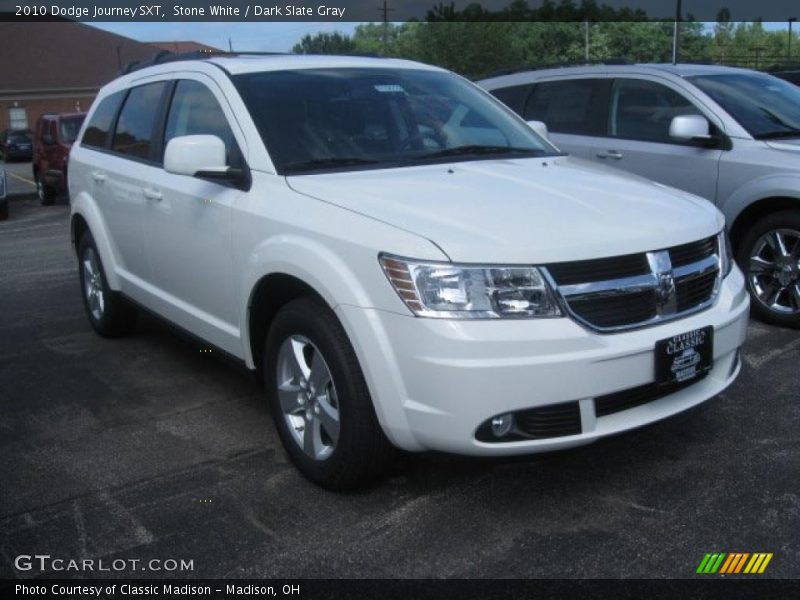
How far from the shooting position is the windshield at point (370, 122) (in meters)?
3.98

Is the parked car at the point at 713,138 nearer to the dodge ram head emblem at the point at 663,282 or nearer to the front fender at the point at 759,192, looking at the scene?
the front fender at the point at 759,192

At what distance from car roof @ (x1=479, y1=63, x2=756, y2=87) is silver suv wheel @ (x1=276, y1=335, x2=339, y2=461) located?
435cm

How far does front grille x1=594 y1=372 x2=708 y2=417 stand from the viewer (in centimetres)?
308

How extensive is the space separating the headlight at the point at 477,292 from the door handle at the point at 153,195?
85.3 inches

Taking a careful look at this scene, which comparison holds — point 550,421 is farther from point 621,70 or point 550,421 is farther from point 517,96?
point 517,96

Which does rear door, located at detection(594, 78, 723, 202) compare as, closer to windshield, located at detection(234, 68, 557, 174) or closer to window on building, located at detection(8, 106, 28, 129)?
windshield, located at detection(234, 68, 557, 174)

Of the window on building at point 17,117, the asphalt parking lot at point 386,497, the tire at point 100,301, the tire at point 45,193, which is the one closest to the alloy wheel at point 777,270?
the asphalt parking lot at point 386,497

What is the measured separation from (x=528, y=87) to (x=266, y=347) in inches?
188

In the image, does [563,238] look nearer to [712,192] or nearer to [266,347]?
[266,347]

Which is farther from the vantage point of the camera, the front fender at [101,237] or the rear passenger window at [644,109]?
the rear passenger window at [644,109]

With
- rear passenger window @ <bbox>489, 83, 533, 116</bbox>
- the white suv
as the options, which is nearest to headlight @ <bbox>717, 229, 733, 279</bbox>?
the white suv

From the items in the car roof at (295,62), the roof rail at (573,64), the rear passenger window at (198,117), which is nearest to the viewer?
the rear passenger window at (198,117)

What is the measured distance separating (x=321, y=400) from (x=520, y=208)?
1.09 meters

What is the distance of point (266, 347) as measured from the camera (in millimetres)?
3742
